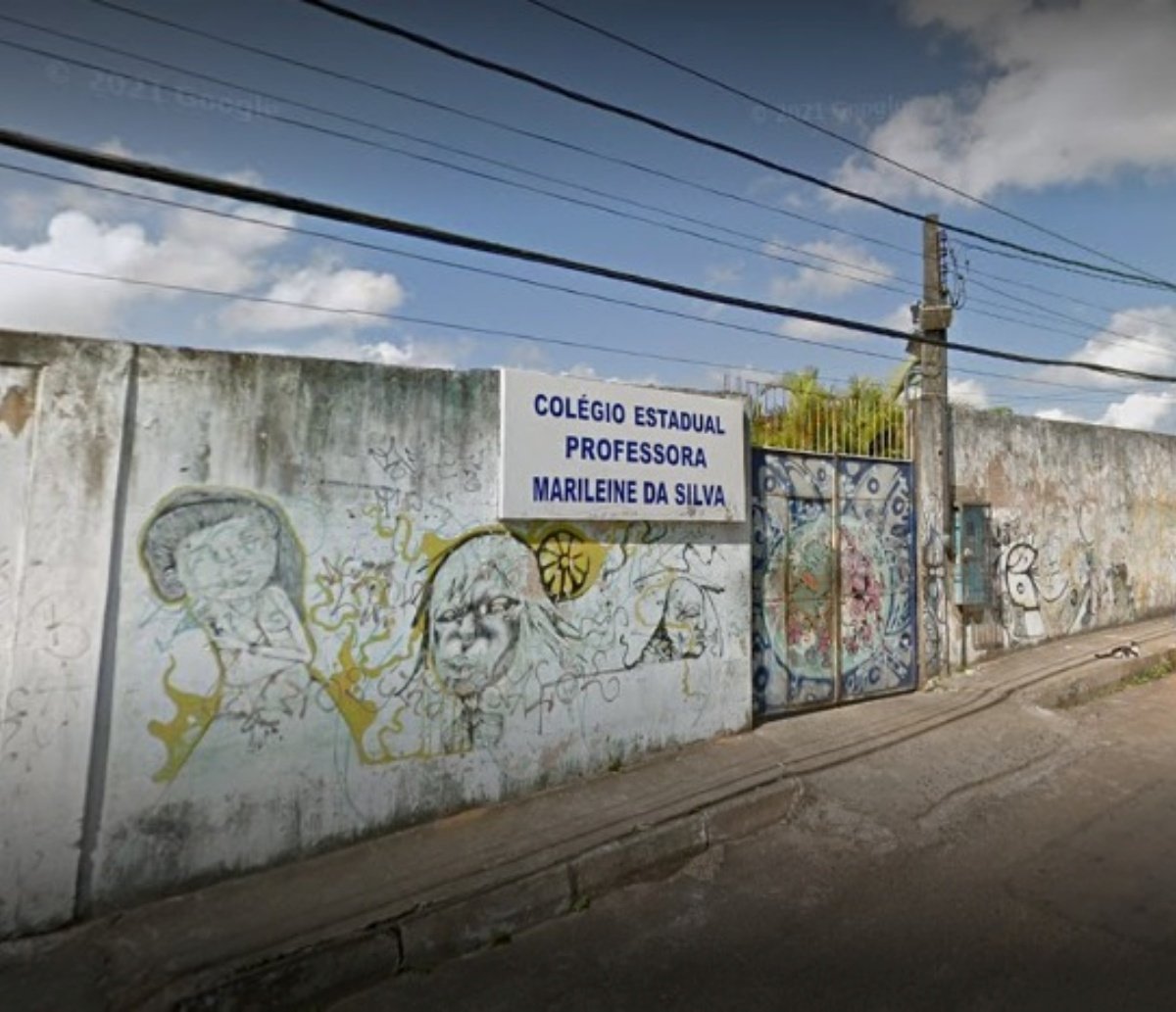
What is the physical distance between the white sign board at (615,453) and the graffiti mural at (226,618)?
1.45 m

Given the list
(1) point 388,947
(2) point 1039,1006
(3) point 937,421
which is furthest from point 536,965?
(3) point 937,421

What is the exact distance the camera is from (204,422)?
3.82 metres

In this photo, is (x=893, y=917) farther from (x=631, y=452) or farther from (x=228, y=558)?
(x=228, y=558)

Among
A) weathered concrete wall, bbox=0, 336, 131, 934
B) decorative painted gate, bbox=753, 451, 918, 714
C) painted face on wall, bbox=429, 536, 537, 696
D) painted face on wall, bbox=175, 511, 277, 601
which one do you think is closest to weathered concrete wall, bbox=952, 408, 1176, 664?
decorative painted gate, bbox=753, 451, 918, 714

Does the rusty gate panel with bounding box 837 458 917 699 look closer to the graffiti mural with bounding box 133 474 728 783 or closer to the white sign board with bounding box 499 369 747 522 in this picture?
the white sign board with bounding box 499 369 747 522

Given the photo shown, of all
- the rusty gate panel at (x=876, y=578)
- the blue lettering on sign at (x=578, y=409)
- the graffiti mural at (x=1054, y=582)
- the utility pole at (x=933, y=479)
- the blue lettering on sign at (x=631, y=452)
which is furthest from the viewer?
the graffiti mural at (x=1054, y=582)

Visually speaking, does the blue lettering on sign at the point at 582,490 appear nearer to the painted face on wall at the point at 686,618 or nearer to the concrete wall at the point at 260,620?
the concrete wall at the point at 260,620

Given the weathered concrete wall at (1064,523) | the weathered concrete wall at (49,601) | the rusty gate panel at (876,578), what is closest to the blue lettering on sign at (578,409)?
the weathered concrete wall at (49,601)

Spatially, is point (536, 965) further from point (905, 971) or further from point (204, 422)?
point (204, 422)

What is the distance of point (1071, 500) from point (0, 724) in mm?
11999

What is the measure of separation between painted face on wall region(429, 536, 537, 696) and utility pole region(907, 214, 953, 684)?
5.09 meters

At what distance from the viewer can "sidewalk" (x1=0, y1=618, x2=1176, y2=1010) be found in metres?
3.06

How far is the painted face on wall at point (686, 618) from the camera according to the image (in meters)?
5.74

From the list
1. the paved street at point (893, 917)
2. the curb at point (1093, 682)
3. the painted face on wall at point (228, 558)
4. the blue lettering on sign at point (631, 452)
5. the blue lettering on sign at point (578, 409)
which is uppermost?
the blue lettering on sign at point (578, 409)
